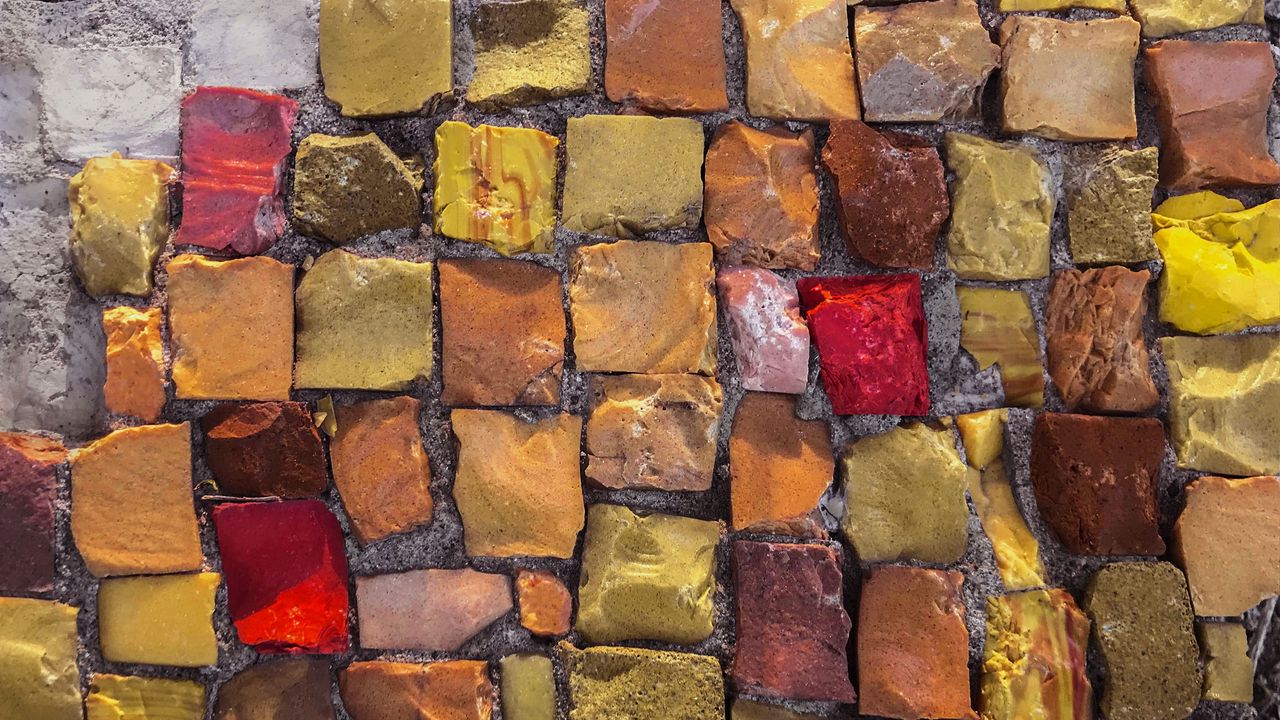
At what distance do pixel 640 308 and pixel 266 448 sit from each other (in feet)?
1.67

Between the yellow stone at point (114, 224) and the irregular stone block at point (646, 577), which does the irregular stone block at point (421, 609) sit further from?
the yellow stone at point (114, 224)

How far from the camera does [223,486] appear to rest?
1.17 metres

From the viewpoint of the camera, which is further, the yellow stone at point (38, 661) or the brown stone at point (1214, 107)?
the brown stone at point (1214, 107)

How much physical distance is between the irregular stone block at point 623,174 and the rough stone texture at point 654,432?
21cm

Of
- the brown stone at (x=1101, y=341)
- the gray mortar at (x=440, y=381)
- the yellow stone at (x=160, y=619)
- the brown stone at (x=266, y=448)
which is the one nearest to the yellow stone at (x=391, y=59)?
the gray mortar at (x=440, y=381)

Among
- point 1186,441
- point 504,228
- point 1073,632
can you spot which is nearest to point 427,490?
point 504,228

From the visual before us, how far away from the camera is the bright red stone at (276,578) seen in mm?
1156

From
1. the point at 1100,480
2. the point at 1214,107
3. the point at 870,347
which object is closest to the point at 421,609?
the point at 870,347

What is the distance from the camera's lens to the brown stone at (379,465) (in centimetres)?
117

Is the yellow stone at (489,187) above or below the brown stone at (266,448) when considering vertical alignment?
above

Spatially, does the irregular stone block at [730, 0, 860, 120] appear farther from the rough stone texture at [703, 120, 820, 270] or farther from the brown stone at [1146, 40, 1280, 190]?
the brown stone at [1146, 40, 1280, 190]

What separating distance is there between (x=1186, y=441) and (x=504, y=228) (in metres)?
0.96

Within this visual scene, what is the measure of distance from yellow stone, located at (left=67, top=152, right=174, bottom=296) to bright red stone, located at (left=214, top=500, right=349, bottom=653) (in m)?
0.32

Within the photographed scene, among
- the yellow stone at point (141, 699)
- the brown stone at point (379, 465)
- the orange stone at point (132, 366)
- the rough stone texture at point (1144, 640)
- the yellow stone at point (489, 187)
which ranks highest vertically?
the yellow stone at point (489, 187)
